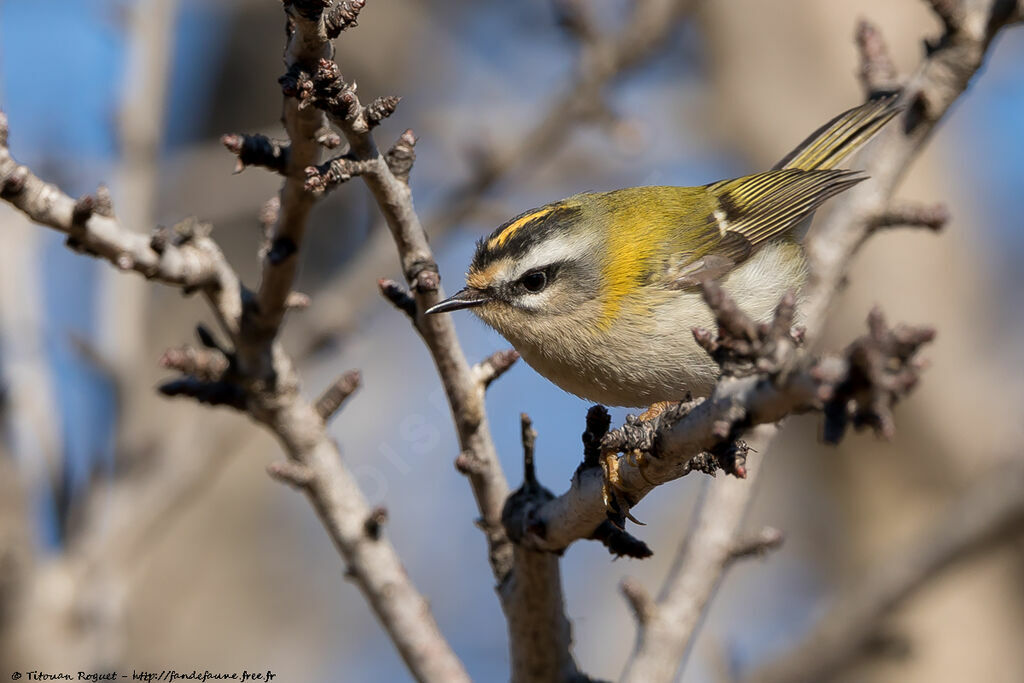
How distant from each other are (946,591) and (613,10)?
4.01m

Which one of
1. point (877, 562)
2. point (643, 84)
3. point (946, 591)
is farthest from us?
point (643, 84)

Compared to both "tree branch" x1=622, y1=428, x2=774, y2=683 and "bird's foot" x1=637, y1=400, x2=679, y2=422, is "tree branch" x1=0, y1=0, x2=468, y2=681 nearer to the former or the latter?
"tree branch" x1=622, y1=428, x2=774, y2=683

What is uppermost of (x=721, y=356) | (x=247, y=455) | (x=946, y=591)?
(x=247, y=455)

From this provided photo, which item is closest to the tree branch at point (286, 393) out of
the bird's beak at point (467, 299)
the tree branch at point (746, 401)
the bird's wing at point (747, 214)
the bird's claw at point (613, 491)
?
the bird's beak at point (467, 299)

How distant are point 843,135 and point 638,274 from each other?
45.8 inches

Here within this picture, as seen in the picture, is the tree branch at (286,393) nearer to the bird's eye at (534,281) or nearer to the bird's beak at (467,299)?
the bird's beak at (467,299)

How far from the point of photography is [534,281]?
10.1 feet

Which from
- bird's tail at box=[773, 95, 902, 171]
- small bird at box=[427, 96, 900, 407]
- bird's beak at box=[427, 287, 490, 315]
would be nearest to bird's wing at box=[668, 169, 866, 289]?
small bird at box=[427, 96, 900, 407]

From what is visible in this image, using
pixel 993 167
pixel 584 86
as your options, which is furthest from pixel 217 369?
pixel 993 167

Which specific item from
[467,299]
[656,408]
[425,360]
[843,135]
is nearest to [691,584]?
[656,408]

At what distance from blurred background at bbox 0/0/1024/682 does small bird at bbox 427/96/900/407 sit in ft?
2.88

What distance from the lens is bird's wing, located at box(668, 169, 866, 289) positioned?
3090 mm

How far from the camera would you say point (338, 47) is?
659 centimetres

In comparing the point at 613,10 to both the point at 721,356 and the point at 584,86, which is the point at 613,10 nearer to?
the point at 584,86
